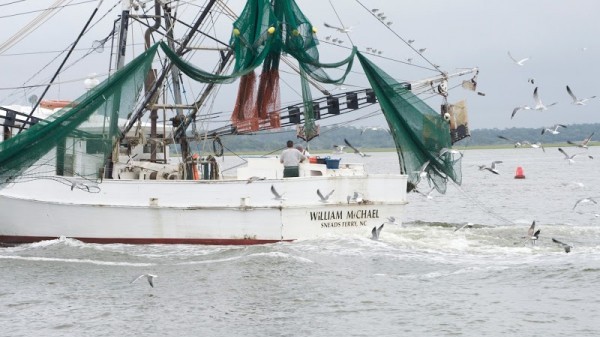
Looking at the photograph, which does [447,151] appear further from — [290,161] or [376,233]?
[290,161]

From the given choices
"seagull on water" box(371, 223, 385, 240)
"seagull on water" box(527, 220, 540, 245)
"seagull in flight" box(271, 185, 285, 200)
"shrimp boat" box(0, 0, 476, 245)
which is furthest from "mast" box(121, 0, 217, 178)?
"seagull on water" box(527, 220, 540, 245)

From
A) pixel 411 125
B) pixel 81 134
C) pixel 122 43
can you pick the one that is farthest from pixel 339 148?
pixel 81 134

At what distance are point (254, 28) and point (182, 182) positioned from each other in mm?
3752

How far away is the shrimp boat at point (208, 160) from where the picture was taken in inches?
920

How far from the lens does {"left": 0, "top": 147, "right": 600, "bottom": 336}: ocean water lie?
54.4 ft

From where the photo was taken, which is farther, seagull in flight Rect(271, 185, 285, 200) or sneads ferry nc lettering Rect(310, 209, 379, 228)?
sneads ferry nc lettering Rect(310, 209, 379, 228)

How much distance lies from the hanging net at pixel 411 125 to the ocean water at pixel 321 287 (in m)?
1.65

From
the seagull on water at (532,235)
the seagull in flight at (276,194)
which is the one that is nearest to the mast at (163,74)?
the seagull in flight at (276,194)

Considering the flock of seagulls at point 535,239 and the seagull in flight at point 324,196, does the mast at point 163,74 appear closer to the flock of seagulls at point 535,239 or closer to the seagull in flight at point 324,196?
the seagull in flight at point 324,196

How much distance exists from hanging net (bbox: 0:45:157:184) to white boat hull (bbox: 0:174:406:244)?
3.80 feet

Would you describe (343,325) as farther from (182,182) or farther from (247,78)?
(247,78)

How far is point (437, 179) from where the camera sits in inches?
997

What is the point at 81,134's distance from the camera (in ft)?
76.5

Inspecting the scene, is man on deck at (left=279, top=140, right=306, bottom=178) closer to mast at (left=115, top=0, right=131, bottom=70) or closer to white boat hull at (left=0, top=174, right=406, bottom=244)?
white boat hull at (left=0, top=174, right=406, bottom=244)
